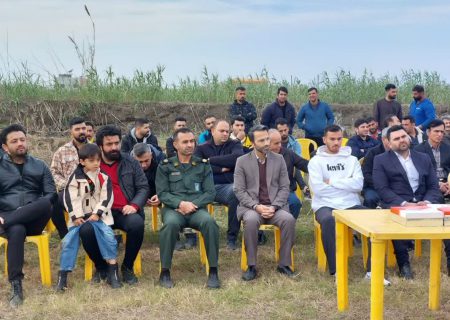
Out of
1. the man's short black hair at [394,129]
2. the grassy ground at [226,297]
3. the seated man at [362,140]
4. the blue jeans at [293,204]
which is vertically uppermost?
the man's short black hair at [394,129]

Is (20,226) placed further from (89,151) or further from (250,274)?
(250,274)

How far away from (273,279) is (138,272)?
1.21 meters

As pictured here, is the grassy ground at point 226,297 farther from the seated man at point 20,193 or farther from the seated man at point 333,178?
the seated man at point 333,178

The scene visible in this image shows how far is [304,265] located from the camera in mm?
6105

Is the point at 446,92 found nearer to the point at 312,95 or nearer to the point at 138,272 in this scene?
the point at 312,95

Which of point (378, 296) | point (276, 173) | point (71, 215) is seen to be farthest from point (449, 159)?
point (71, 215)

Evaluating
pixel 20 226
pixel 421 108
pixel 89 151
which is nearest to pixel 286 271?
pixel 89 151

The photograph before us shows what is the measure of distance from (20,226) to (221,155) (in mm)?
2436

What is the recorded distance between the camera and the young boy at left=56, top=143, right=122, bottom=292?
5.41 meters

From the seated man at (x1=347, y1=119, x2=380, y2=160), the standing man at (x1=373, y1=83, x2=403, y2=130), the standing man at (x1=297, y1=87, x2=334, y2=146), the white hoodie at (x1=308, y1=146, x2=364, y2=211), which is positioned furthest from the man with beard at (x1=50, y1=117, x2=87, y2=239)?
the standing man at (x1=373, y1=83, x2=403, y2=130)

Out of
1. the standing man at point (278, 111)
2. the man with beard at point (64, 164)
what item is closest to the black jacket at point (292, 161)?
the man with beard at point (64, 164)

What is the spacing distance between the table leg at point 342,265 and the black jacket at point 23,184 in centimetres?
251

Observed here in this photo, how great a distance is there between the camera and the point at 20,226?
5336 millimetres

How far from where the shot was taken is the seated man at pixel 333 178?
19.5 feet
